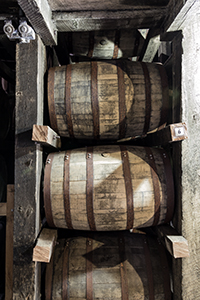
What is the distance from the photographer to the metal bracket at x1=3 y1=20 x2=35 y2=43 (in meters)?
2.28

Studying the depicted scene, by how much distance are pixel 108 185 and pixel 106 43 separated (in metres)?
2.32

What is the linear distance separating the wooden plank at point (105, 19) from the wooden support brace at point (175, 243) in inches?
115

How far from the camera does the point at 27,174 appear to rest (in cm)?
236

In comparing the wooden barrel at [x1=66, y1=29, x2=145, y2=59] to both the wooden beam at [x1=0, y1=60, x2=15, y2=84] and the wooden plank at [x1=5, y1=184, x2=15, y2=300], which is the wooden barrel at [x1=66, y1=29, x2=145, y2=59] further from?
the wooden plank at [x1=5, y1=184, x2=15, y2=300]

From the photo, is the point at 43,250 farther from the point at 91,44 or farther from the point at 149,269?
the point at 91,44

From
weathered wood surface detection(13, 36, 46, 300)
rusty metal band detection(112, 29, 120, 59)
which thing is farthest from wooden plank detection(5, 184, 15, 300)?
rusty metal band detection(112, 29, 120, 59)

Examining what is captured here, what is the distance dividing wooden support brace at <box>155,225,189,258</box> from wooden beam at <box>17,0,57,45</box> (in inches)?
120

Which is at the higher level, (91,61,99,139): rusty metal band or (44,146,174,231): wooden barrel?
(91,61,99,139): rusty metal band

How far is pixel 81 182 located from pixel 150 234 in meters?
1.48

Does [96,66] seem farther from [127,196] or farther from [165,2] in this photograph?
[127,196]

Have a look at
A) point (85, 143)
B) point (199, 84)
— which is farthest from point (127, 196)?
point (199, 84)

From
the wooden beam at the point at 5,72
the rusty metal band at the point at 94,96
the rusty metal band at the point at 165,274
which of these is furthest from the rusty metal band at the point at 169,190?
the wooden beam at the point at 5,72

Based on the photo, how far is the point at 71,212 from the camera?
237 cm

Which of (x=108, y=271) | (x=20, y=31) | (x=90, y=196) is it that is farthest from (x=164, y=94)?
(x=108, y=271)
